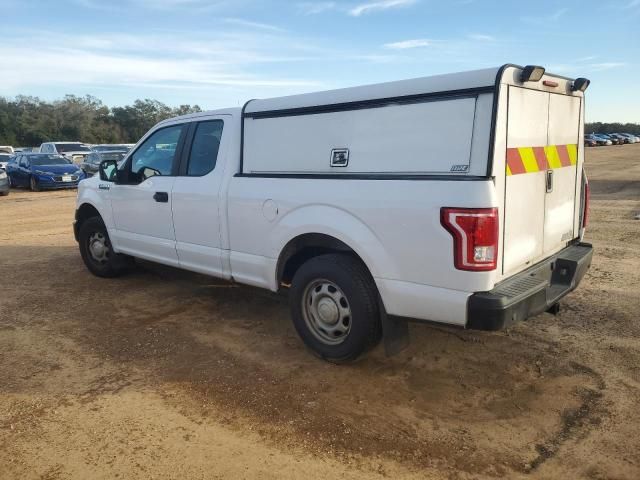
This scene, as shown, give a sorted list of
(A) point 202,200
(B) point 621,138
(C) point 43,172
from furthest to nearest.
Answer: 1. (B) point 621,138
2. (C) point 43,172
3. (A) point 202,200

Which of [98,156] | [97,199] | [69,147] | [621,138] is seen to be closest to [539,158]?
[97,199]

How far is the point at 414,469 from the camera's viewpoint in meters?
2.81

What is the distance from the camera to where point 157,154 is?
18.2 feet

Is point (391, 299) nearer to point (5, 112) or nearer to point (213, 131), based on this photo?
point (213, 131)

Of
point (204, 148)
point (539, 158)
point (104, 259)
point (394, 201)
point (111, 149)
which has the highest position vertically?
point (111, 149)

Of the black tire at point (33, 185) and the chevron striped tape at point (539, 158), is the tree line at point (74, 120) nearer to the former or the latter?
the black tire at point (33, 185)

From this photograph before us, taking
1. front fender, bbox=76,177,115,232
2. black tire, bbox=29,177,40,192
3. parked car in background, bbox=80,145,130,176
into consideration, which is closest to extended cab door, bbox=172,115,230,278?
front fender, bbox=76,177,115,232

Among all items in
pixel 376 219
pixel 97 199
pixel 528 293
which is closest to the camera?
pixel 528 293

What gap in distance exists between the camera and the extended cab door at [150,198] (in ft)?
17.5

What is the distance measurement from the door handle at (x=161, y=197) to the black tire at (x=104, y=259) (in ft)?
4.58

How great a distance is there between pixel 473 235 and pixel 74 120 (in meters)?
71.9

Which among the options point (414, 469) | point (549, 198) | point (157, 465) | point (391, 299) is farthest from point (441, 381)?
point (157, 465)

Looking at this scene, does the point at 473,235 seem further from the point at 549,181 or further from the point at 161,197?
the point at 161,197

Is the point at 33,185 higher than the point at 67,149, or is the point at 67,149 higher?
the point at 67,149
